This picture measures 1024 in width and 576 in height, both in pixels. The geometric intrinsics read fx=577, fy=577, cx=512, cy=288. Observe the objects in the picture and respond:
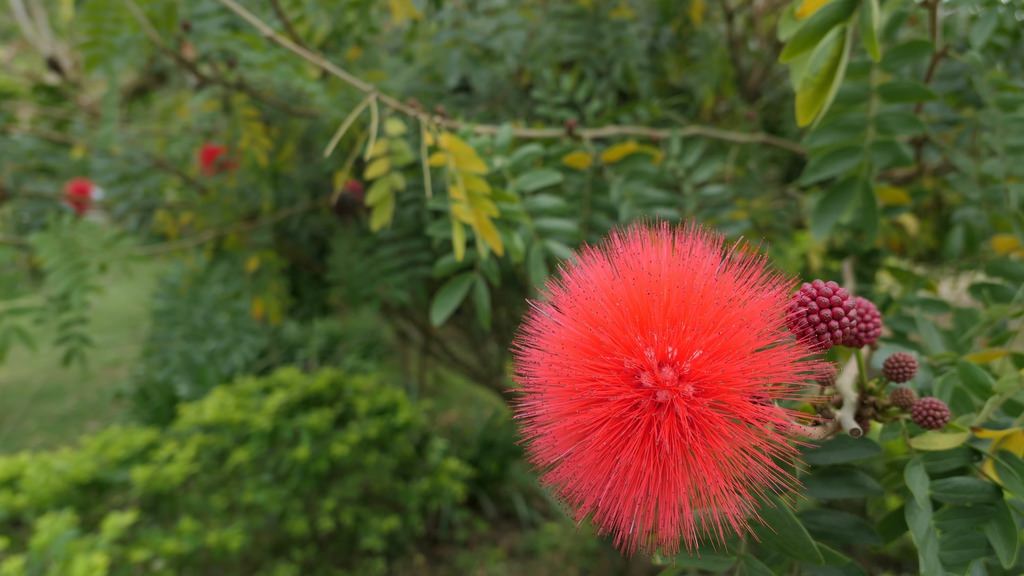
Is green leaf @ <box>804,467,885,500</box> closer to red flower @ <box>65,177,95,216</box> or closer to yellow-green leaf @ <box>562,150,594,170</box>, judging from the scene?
yellow-green leaf @ <box>562,150,594,170</box>

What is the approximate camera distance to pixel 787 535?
0.65 meters

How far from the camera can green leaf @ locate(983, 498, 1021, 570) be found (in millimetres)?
630

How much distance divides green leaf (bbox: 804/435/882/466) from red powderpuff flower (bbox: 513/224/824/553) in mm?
75

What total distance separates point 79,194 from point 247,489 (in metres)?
1.54

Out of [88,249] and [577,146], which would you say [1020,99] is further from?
[88,249]

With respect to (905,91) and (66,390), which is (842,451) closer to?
(905,91)

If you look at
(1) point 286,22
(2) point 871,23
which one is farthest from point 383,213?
(2) point 871,23

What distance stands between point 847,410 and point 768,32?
1.93 meters

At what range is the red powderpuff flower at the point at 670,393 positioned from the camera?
629mm

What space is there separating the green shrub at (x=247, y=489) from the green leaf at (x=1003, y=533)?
198cm

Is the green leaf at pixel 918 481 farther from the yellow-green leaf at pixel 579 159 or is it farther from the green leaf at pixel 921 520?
the yellow-green leaf at pixel 579 159

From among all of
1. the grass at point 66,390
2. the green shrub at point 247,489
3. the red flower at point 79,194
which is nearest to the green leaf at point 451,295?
the green shrub at point 247,489

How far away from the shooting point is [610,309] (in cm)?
66

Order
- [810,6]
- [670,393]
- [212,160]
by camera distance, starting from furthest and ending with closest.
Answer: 1. [212,160]
2. [810,6]
3. [670,393]
